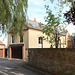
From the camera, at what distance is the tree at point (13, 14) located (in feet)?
18.3

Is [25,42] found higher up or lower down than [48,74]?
higher up

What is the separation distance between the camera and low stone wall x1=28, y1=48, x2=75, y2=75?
6732 millimetres

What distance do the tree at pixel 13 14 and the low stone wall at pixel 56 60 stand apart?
309cm

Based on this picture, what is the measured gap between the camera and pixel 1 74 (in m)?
8.37

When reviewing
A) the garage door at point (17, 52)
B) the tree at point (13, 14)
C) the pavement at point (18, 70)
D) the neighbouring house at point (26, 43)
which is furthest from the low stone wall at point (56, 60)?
the garage door at point (17, 52)

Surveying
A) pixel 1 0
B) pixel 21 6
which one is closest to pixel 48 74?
pixel 21 6

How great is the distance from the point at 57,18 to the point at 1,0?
5297mm

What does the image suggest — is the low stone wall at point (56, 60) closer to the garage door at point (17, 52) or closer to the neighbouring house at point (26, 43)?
the neighbouring house at point (26, 43)

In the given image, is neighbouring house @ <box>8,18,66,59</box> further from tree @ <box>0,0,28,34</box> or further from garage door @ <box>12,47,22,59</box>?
tree @ <box>0,0,28,34</box>

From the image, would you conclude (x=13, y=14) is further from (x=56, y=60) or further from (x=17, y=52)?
(x=17, y=52)

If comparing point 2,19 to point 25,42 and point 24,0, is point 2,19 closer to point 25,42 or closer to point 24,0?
point 24,0

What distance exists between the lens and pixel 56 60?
7895mm

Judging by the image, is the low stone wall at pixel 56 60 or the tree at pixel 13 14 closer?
the tree at pixel 13 14

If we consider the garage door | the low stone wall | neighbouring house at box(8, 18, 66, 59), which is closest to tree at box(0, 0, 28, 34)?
the low stone wall
